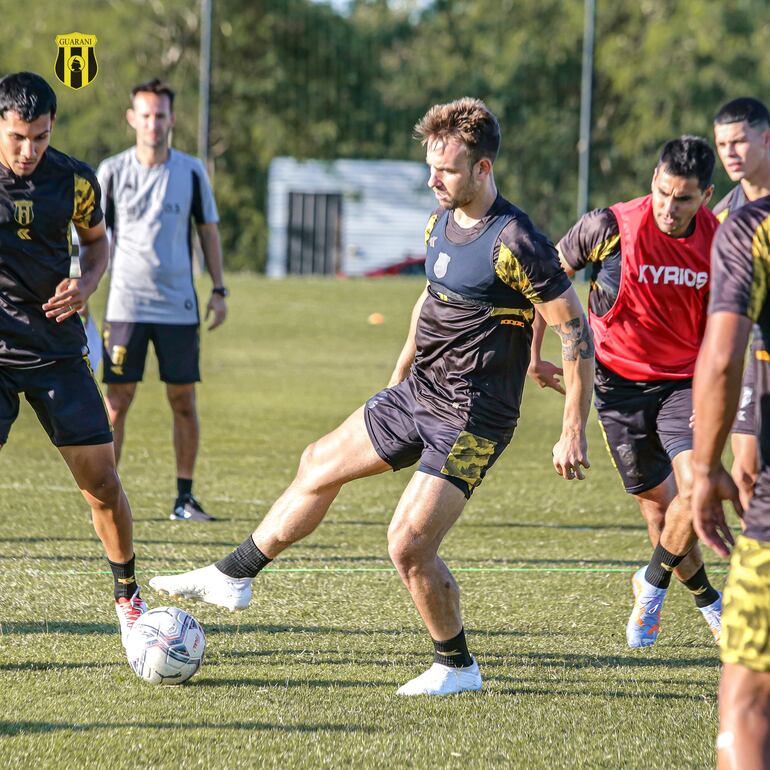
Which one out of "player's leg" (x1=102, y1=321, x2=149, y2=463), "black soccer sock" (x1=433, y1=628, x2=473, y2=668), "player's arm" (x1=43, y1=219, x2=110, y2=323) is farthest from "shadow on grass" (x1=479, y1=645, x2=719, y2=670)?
"player's leg" (x1=102, y1=321, x2=149, y2=463)

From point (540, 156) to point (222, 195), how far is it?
10.3 m

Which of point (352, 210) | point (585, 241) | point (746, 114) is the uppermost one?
point (746, 114)

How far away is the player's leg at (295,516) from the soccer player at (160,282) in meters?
3.45

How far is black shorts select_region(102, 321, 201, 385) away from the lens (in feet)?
29.0

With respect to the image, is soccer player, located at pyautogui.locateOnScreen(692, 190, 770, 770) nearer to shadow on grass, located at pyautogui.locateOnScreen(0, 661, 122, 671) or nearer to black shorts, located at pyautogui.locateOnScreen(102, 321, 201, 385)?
shadow on grass, located at pyautogui.locateOnScreen(0, 661, 122, 671)

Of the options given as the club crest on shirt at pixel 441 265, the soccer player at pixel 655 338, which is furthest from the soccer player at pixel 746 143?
the club crest on shirt at pixel 441 265

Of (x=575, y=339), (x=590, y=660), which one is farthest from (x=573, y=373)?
(x=590, y=660)

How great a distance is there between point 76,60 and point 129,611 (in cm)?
335

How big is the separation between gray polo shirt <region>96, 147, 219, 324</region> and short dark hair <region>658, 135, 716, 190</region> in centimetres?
388

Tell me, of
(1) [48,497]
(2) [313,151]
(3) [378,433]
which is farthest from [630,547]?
(2) [313,151]

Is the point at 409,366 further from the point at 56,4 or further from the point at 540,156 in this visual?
the point at 540,156

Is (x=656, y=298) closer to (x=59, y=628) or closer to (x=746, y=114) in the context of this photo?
(x=746, y=114)

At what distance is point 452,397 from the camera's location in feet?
17.0

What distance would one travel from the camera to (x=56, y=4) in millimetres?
34406
